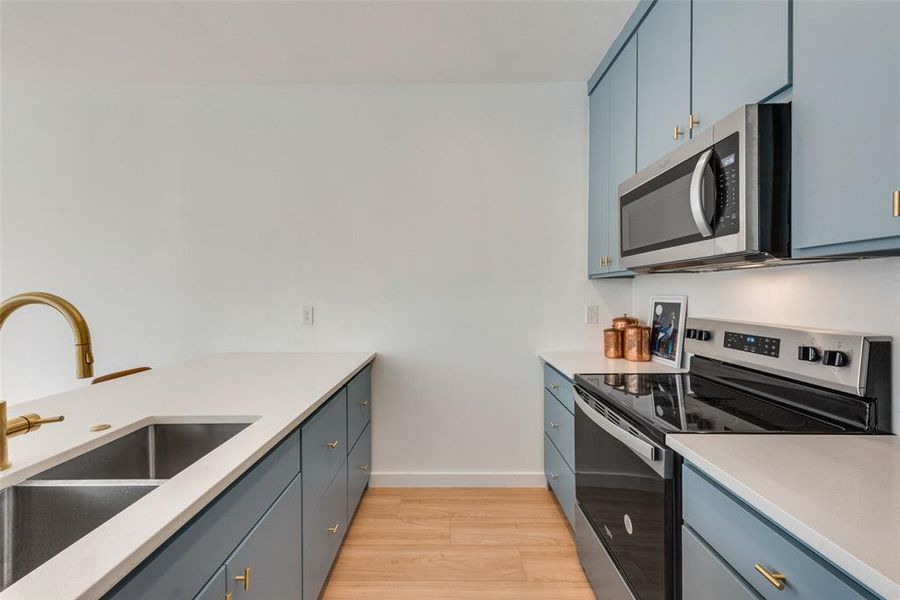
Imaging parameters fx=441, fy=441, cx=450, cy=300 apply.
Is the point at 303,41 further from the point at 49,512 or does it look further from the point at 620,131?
the point at 49,512

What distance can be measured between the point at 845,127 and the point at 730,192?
29cm

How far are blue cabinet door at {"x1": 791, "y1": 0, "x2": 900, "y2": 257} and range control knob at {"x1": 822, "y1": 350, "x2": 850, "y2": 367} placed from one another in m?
0.32

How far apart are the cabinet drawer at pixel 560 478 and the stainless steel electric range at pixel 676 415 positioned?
18cm

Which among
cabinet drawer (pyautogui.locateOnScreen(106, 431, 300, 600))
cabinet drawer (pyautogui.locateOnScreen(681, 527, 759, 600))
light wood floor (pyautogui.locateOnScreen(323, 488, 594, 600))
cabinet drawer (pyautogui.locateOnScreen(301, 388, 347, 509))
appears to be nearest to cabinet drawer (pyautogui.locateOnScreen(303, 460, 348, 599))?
cabinet drawer (pyautogui.locateOnScreen(301, 388, 347, 509))

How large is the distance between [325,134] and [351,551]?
2.26 m

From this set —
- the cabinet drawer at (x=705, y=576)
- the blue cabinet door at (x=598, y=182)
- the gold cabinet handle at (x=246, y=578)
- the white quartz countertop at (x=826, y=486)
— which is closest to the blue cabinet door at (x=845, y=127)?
the white quartz countertop at (x=826, y=486)

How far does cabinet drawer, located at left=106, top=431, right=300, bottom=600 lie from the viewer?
667 mm

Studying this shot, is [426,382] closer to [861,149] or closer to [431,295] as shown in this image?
[431,295]

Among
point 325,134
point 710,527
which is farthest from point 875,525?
point 325,134

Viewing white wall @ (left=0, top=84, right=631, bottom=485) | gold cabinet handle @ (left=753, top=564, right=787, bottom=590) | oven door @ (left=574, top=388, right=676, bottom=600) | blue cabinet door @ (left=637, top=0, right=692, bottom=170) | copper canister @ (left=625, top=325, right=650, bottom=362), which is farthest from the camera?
white wall @ (left=0, top=84, right=631, bottom=485)

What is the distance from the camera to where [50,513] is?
881mm

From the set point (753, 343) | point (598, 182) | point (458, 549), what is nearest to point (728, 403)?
point (753, 343)

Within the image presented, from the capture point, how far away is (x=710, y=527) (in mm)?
945

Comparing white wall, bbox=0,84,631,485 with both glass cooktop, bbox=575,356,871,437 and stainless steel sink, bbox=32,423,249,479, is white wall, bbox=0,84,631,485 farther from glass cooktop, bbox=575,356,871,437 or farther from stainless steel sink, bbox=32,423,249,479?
stainless steel sink, bbox=32,423,249,479
